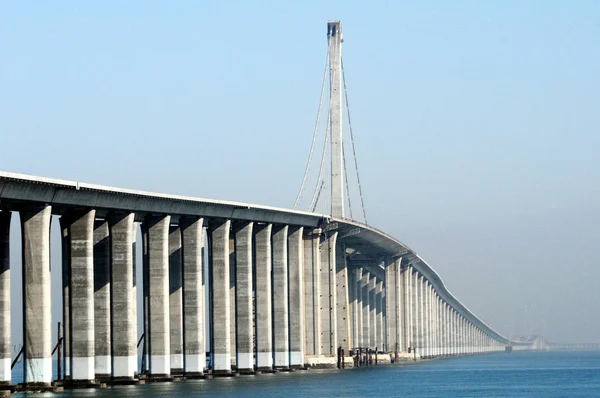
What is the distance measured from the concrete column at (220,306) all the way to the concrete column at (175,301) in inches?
147

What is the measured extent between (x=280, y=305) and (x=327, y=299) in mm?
15967

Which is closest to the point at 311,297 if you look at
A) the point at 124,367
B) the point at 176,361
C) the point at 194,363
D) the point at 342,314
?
the point at 342,314

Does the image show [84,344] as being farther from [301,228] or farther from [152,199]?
[301,228]

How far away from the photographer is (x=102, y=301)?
98688mm

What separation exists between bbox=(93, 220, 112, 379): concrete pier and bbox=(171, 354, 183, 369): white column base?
11722 millimetres

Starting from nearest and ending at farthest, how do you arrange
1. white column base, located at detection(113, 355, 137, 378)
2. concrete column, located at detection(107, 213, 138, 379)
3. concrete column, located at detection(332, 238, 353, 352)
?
concrete column, located at detection(107, 213, 138, 379)
white column base, located at detection(113, 355, 137, 378)
concrete column, located at detection(332, 238, 353, 352)

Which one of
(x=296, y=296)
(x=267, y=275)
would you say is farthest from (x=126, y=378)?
(x=296, y=296)

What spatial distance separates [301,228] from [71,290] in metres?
49.7

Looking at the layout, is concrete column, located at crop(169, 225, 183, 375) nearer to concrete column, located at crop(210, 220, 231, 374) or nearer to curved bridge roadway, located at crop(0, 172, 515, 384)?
curved bridge roadway, located at crop(0, 172, 515, 384)

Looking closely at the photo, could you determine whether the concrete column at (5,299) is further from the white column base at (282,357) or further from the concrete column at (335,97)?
the concrete column at (335,97)

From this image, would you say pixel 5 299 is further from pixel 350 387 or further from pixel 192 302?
pixel 350 387

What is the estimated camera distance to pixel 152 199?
103m

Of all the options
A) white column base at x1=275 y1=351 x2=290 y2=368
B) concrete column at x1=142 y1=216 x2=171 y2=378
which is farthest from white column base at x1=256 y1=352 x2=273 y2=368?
concrete column at x1=142 y1=216 x2=171 y2=378

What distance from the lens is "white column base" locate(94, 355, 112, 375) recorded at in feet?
318
